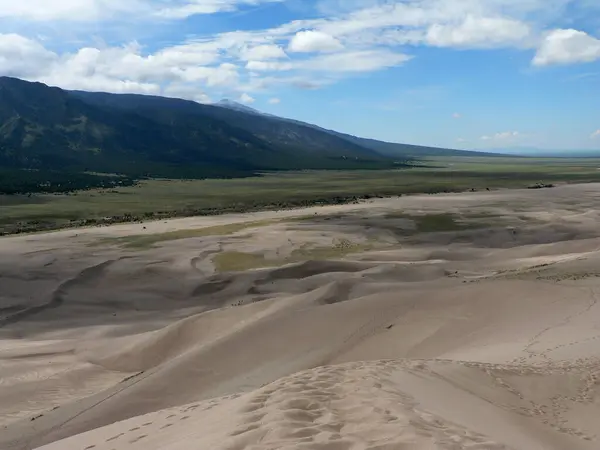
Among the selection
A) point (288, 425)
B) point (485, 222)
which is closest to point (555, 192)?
point (485, 222)

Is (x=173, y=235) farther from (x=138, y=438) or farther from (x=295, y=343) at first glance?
(x=138, y=438)

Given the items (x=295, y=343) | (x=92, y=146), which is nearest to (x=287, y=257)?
(x=295, y=343)

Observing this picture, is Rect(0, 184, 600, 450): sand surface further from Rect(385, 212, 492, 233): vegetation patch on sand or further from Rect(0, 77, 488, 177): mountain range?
Rect(0, 77, 488, 177): mountain range

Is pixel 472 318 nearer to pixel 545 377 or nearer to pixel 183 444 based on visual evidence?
pixel 545 377

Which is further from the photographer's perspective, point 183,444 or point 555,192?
point 555,192

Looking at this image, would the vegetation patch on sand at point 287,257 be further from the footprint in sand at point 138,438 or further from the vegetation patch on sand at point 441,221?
the footprint in sand at point 138,438

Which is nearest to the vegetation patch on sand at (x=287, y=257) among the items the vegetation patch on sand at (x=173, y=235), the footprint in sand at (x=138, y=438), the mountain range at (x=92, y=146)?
the vegetation patch on sand at (x=173, y=235)
